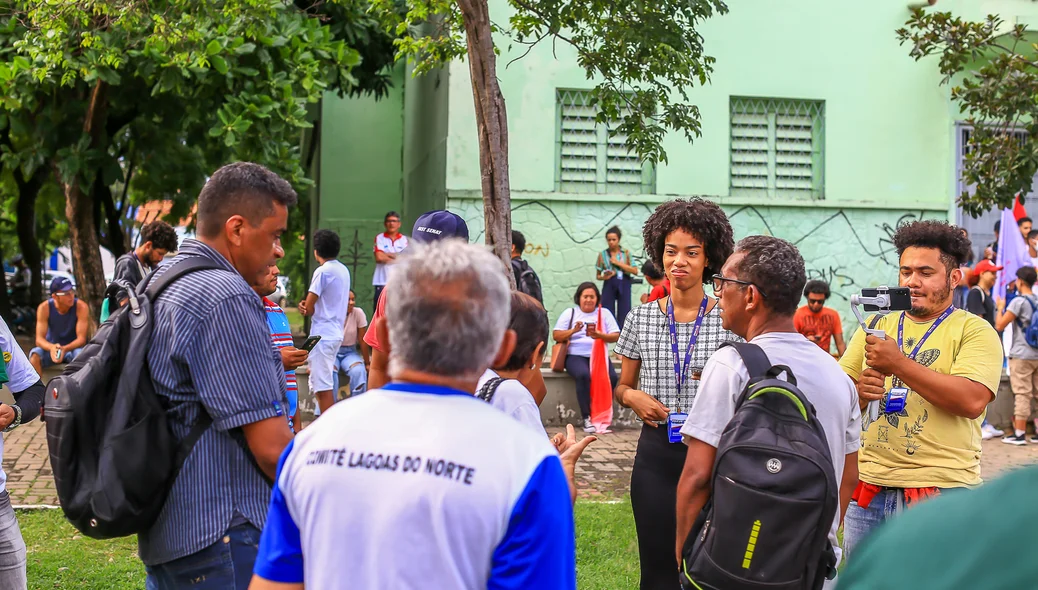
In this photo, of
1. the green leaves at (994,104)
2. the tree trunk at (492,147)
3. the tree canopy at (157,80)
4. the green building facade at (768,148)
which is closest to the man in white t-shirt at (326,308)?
the tree canopy at (157,80)

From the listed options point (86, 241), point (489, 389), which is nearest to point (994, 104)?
point (489, 389)

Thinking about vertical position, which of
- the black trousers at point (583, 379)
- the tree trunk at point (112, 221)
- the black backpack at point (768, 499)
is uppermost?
the tree trunk at point (112, 221)

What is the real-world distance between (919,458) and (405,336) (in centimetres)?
264

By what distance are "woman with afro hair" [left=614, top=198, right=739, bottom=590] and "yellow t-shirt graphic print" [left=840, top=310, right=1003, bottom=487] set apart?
28.3 inches

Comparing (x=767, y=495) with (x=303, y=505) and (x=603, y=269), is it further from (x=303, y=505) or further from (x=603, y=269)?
(x=603, y=269)

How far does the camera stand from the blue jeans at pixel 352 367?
10.2m

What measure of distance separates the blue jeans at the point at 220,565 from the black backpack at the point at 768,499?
128 centimetres

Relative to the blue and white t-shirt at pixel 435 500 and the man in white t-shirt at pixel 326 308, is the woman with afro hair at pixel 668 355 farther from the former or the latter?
the man in white t-shirt at pixel 326 308

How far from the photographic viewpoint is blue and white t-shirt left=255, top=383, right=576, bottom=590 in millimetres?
1839

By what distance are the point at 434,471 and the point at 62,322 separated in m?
11.9

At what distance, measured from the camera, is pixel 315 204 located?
21375 mm

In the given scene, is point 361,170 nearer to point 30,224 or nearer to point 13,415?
point 30,224

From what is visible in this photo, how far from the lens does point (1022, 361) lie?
11289 millimetres

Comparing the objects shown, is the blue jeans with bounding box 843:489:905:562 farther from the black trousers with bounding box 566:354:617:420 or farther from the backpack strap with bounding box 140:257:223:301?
the black trousers with bounding box 566:354:617:420
